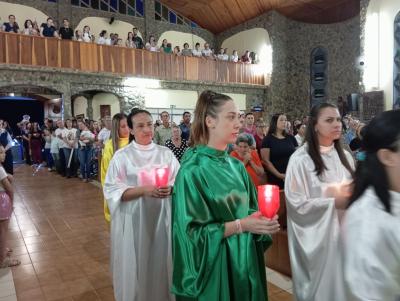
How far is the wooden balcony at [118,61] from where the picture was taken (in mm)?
11352

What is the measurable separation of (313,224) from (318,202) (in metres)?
0.17

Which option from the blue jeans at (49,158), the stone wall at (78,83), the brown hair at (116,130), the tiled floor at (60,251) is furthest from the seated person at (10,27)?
the brown hair at (116,130)

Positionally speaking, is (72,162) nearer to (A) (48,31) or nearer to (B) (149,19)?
(A) (48,31)

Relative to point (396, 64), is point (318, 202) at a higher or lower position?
lower

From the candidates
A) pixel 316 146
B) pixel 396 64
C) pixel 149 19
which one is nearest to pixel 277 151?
pixel 316 146

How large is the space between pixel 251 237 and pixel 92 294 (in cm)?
205

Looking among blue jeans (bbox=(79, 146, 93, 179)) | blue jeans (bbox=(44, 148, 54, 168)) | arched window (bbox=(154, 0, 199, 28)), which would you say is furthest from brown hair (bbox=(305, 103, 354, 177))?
arched window (bbox=(154, 0, 199, 28))

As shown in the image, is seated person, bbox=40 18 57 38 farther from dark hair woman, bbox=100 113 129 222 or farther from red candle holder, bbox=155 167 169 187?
red candle holder, bbox=155 167 169 187

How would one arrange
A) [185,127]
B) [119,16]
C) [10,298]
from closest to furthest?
[10,298]
[185,127]
[119,16]

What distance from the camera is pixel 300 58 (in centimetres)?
1733

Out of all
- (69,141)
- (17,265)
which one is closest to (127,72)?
(69,141)

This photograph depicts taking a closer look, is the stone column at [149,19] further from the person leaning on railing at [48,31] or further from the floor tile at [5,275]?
the floor tile at [5,275]

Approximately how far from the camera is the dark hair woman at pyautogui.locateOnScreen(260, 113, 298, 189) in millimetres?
4062

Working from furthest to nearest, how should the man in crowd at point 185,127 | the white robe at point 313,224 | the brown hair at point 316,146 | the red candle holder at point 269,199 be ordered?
the man in crowd at point 185,127, the brown hair at point 316,146, the white robe at point 313,224, the red candle holder at point 269,199
